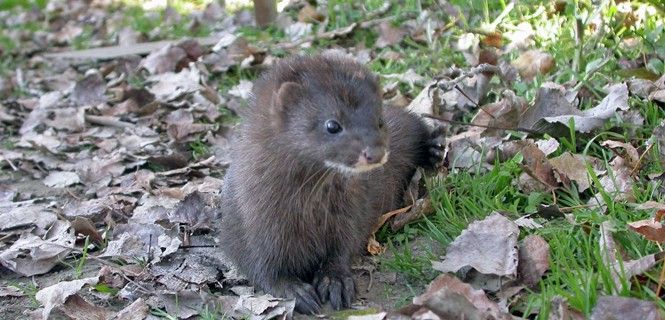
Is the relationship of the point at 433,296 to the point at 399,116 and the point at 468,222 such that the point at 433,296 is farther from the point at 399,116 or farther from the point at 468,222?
the point at 399,116

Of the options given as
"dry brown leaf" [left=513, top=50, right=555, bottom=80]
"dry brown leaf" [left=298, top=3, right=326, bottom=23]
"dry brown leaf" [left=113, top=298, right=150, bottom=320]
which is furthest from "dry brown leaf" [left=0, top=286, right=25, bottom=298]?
"dry brown leaf" [left=298, top=3, right=326, bottom=23]

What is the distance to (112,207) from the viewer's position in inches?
174

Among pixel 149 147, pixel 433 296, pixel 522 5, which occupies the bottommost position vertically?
pixel 149 147

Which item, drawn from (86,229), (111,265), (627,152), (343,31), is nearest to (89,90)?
(343,31)

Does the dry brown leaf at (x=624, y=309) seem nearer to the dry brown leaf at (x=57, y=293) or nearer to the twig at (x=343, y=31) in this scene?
the dry brown leaf at (x=57, y=293)

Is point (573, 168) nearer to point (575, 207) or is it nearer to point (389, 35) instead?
point (575, 207)

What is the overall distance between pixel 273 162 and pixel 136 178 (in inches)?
67.2

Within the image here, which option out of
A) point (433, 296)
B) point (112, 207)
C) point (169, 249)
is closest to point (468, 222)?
point (433, 296)

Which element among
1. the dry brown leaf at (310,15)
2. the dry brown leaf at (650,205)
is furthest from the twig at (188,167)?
the dry brown leaf at (650,205)

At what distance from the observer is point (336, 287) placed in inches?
131

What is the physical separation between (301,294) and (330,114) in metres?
0.70

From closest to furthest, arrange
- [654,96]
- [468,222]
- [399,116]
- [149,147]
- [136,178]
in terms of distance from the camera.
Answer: [468,222] → [654,96] → [399,116] → [136,178] → [149,147]

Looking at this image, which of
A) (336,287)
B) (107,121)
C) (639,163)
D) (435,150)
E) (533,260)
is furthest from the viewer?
(107,121)

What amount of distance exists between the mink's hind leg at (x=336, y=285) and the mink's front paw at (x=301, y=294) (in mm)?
40
